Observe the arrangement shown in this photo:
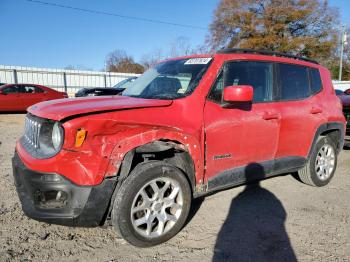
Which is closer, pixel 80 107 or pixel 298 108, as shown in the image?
pixel 80 107

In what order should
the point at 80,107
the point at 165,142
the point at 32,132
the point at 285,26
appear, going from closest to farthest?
the point at 80,107
the point at 165,142
the point at 32,132
the point at 285,26

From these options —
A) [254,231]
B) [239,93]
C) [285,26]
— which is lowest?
[254,231]

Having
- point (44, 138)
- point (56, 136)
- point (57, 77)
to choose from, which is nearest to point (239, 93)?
point (56, 136)

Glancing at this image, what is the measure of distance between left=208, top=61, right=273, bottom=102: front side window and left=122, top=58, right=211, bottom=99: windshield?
0.23m

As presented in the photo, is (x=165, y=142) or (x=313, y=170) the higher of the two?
(x=165, y=142)

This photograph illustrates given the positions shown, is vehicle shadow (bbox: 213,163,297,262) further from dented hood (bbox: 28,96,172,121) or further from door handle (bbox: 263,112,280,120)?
dented hood (bbox: 28,96,172,121)

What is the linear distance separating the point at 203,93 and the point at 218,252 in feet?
5.25

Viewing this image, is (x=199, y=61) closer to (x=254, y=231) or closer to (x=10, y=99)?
(x=254, y=231)

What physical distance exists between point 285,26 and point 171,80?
120 feet

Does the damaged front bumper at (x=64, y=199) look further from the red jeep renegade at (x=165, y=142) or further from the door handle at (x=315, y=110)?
the door handle at (x=315, y=110)

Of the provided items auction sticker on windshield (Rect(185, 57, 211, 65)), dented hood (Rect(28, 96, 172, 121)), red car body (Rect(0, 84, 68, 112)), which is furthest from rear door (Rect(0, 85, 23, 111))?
auction sticker on windshield (Rect(185, 57, 211, 65))

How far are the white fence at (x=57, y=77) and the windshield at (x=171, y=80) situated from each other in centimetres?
2341

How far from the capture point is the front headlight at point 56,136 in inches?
107

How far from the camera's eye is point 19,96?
15555 mm
